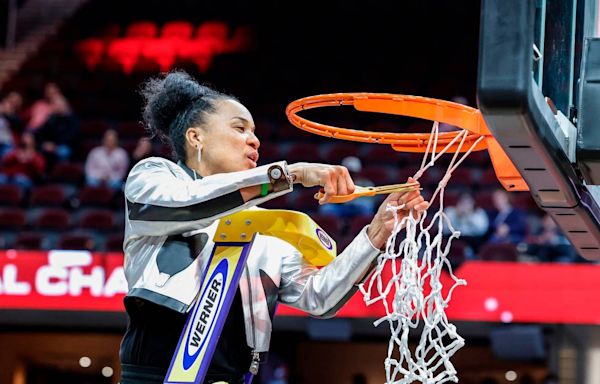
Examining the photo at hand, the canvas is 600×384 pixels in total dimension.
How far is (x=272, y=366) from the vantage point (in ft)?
35.3

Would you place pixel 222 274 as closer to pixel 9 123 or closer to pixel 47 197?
pixel 47 197

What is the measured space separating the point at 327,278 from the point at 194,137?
0.59m

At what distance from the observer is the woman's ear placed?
3.54 meters

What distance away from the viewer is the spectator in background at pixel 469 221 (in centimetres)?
1038

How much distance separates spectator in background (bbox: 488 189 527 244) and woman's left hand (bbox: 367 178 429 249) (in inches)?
269

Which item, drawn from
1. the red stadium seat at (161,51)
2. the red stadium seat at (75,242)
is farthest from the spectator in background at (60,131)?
the red stadium seat at (161,51)

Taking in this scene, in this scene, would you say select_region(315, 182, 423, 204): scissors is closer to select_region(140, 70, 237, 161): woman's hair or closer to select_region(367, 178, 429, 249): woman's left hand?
select_region(367, 178, 429, 249): woman's left hand

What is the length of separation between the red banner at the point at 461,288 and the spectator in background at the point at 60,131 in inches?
127

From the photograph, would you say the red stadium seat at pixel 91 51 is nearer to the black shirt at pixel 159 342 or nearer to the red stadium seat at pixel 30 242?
the red stadium seat at pixel 30 242

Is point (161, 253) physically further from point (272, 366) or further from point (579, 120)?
point (272, 366)

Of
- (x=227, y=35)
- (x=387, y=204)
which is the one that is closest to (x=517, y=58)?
(x=387, y=204)

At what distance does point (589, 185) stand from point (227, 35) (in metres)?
13.7

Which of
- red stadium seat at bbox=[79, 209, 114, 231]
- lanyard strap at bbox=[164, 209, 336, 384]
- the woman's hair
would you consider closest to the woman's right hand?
lanyard strap at bbox=[164, 209, 336, 384]

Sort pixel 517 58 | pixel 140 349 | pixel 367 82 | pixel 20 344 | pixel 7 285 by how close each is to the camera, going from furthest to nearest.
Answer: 1. pixel 367 82
2. pixel 20 344
3. pixel 7 285
4. pixel 140 349
5. pixel 517 58
